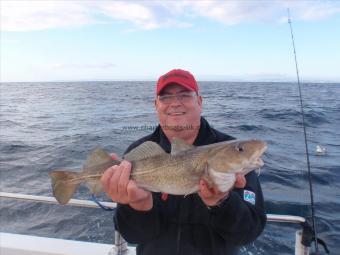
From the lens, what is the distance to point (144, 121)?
22109mm

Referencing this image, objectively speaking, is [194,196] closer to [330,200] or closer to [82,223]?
[82,223]

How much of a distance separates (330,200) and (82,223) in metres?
5.85

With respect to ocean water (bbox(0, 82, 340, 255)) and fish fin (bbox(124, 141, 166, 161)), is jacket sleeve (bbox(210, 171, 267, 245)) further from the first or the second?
ocean water (bbox(0, 82, 340, 255))

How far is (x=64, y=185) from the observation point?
3420 mm

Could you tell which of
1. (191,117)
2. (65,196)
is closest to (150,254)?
(65,196)

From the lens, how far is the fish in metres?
2.85

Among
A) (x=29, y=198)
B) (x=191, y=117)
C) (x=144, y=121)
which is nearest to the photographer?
(x=191, y=117)

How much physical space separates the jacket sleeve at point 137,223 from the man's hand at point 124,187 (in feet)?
0.43

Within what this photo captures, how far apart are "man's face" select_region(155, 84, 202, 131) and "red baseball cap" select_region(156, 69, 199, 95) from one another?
0.16 feet

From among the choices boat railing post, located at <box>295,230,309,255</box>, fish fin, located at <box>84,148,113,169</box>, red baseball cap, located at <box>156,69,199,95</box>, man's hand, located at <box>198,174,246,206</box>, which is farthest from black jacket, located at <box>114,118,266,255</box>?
red baseball cap, located at <box>156,69,199,95</box>

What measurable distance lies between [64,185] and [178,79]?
1.50 m

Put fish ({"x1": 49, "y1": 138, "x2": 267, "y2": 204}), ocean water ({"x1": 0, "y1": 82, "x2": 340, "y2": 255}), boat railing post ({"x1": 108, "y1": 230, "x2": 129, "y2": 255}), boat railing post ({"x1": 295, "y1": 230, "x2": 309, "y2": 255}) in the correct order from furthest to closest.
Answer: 1. ocean water ({"x1": 0, "y1": 82, "x2": 340, "y2": 255})
2. boat railing post ({"x1": 108, "y1": 230, "x2": 129, "y2": 255})
3. boat railing post ({"x1": 295, "y1": 230, "x2": 309, "y2": 255})
4. fish ({"x1": 49, "y1": 138, "x2": 267, "y2": 204})

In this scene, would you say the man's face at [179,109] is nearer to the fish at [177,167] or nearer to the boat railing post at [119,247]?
the fish at [177,167]

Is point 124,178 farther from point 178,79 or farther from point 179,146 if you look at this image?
point 178,79
